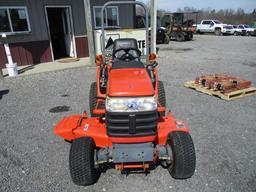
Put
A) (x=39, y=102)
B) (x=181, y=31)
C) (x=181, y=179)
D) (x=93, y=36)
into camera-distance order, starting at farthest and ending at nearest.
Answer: (x=181, y=31)
(x=93, y=36)
(x=39, y=102)
(x=181, y=179)

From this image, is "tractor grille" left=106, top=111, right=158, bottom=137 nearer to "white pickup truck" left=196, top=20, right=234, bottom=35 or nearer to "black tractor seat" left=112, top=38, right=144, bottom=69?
"black tractor seat" left=112, top=38, right=144, bottom=69

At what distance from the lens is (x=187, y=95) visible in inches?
210

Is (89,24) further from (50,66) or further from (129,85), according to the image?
(129,85)

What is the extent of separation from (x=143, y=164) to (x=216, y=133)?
1760 mm

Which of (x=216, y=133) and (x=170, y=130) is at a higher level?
(x=170, y=130)

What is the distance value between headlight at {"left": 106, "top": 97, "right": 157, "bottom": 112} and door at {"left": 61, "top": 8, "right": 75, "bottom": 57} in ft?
26.8

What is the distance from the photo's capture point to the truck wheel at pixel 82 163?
2.35m

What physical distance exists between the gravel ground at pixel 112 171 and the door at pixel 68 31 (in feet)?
12.8

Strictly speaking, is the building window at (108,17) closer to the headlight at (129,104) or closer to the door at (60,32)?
the door at (60,32)

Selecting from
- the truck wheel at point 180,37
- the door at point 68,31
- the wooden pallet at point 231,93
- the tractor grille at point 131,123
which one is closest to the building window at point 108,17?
the door at point 68,31

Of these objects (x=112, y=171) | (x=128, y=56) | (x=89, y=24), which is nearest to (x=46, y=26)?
(x=89, y=24)

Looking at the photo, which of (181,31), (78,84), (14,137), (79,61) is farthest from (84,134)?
(181,31)

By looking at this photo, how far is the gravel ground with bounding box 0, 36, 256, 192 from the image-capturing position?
2.59 meters

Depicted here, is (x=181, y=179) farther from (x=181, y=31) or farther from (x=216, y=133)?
(x=181, y=31)
